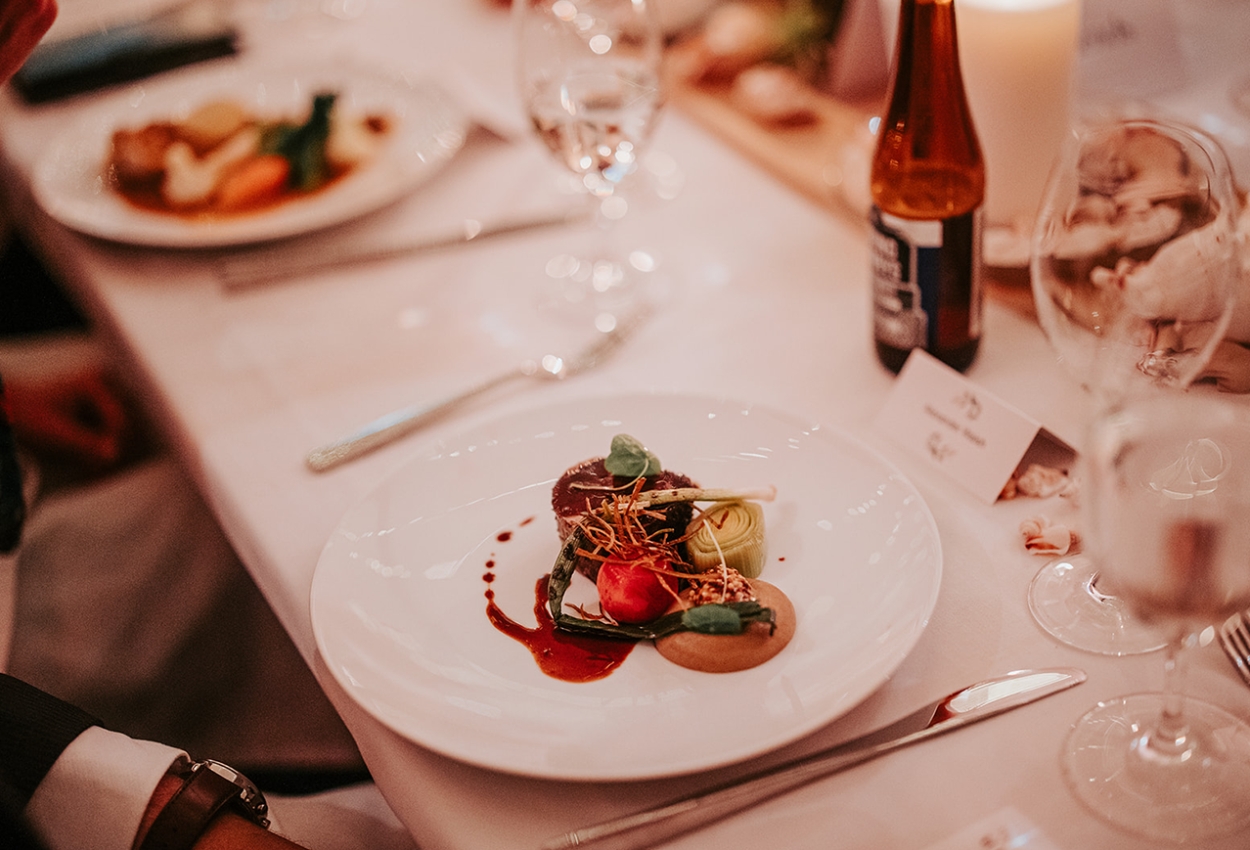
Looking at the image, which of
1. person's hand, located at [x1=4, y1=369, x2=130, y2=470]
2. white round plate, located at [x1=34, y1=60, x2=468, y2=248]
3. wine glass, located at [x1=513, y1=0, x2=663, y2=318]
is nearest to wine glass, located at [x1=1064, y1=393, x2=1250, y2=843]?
wine glass, located at [x1=513, y1=0, x2=663, y2=318]

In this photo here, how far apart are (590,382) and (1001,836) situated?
57cm

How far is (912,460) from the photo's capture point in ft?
2.78

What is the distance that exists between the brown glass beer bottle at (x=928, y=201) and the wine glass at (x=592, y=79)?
10.1 inches

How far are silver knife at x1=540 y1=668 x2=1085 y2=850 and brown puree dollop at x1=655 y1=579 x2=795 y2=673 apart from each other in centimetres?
6

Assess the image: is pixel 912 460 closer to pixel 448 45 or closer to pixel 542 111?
pixel 542 111

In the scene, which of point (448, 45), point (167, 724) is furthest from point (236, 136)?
point (167, 724)

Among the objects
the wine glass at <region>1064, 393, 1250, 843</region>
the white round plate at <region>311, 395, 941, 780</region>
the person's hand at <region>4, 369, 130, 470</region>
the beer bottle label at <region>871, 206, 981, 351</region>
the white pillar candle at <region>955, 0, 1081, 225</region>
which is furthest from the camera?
the person's hand at <region>4, 369, 130, 470</region>

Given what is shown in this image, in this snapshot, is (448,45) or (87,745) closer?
(87,745)

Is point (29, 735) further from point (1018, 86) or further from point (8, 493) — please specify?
point (1018, 86)

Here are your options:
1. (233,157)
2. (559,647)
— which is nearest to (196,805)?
(559,647)

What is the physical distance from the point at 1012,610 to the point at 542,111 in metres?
0.64

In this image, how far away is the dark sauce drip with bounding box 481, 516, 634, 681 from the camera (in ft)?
2.12

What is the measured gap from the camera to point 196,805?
68cm

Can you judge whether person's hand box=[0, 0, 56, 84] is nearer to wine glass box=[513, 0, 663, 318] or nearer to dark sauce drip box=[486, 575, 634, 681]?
wine glass box=[513, 0, 663, 318]
